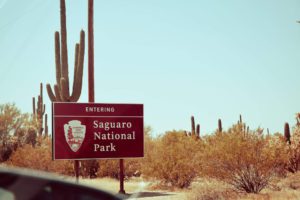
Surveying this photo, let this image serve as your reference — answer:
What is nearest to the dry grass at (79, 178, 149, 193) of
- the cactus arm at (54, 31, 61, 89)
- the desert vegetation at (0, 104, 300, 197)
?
the desert vegetation at (0, 104, 300, 197)

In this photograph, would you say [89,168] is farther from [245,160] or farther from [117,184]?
[245,160]

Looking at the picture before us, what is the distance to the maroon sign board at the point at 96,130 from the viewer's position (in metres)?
18.0

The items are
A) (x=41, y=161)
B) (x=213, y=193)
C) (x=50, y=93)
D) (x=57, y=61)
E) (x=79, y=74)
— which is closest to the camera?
(x=213, y=193)

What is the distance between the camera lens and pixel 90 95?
76.5ft

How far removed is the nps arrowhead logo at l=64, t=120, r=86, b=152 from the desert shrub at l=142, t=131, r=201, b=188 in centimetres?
526

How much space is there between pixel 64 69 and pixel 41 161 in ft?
22.9

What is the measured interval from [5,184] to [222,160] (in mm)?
16317

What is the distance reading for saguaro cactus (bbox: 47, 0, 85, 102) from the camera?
24906 millimetres

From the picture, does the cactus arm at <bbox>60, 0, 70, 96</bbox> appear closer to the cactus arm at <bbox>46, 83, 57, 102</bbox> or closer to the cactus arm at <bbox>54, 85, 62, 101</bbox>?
the cactus arm at <bbox>54, 85, 62, 101</bbox>

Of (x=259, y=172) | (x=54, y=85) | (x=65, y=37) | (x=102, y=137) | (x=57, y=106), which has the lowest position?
(x=259, y=172)

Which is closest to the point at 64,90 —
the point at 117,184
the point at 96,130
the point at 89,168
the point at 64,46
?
the point at 64,46

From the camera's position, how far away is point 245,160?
17.2 meters

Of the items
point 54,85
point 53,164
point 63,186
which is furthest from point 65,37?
point 63,186

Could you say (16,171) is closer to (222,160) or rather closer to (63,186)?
(63,186)
